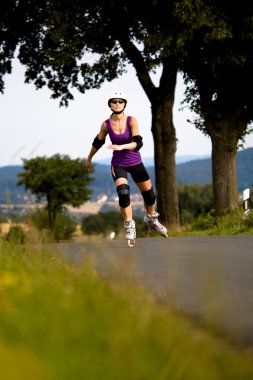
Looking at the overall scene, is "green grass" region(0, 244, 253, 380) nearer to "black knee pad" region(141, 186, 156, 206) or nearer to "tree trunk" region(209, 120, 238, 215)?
"black knee pad" region(141, 186, 156, 206)

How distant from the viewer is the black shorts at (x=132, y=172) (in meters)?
12.1

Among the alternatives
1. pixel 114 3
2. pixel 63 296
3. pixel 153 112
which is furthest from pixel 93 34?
pixel 63 296

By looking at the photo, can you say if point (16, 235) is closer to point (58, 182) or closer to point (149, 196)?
point (149, 196)

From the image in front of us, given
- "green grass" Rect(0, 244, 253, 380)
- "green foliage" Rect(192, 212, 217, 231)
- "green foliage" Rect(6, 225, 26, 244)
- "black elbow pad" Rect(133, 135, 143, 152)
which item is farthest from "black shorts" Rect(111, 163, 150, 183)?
"green foliage" Rect(192, 212, 217, 231)

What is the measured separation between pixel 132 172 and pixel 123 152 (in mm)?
390

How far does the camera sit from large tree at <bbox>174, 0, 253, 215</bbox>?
926 inches

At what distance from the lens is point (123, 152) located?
12148 mm

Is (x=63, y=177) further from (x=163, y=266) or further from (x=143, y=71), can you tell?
(x=163, y=266)

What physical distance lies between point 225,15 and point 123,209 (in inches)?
501

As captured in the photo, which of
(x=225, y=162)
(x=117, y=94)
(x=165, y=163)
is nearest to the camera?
(x=117, y=94)

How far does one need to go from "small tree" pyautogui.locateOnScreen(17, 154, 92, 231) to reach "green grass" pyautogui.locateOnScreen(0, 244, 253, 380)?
243ft

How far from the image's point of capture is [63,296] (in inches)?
168

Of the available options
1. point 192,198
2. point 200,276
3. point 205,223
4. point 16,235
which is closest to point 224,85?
point 205,223

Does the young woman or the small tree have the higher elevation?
the small tree
